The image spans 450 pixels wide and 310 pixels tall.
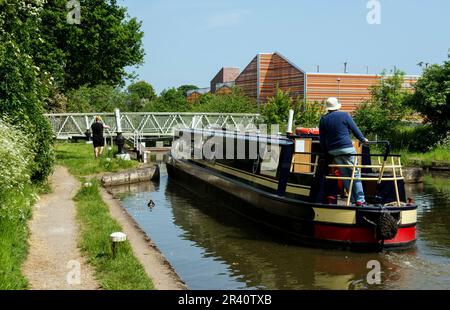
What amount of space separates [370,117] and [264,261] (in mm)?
23090

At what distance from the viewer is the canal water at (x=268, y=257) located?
8055 millimetres

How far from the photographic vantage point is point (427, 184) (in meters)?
19.3

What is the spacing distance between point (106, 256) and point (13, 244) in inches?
50.6

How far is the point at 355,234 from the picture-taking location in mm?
9391

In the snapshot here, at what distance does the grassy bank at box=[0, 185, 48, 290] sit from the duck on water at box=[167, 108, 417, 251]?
4.73 metres

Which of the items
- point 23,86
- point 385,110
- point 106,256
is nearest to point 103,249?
point 106,256

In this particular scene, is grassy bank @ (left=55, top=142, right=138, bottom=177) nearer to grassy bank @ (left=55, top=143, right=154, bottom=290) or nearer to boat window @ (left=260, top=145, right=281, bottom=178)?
grassy bank @ (left=55, top=143, right=154, bottom=290)

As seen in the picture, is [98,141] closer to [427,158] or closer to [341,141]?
[341,141]

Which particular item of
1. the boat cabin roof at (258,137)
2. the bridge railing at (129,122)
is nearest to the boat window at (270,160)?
the boat cabin roof at (258,137)

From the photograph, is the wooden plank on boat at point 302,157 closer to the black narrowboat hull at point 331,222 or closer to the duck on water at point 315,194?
the duck on water at point 315,194

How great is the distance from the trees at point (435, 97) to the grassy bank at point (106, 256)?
21.0m

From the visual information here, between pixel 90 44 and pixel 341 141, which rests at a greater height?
pixel 90 44

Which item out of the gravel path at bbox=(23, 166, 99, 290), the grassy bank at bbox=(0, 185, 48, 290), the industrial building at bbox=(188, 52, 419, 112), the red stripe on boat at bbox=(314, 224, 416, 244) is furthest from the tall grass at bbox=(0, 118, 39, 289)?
Result: the industrial building at bbox=(188, 52, 419, 112)
